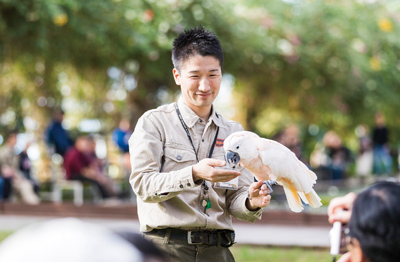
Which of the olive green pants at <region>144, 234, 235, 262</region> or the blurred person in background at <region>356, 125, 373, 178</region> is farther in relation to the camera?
the blurred person in background at <region>356, 125, 373, 178</region>

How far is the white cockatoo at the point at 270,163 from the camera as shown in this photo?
9.34ft

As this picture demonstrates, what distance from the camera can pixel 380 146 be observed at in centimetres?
1434

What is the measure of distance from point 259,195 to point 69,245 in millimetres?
1661

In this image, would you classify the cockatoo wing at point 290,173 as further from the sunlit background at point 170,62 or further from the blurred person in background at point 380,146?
the blurred person in background at point 380,146

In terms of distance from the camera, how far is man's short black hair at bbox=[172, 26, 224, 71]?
288 centimetres

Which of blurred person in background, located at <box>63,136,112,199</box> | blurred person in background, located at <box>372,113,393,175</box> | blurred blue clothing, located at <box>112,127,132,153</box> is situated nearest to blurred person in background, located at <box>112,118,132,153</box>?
blurred blue clothing, located at <box>112,127,132,153</box>

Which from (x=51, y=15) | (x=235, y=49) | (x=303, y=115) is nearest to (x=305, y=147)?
(x=303, y=115)

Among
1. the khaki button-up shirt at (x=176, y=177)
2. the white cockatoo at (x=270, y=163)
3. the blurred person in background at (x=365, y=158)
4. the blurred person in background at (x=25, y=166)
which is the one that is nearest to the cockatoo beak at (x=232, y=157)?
the white cockatoo at (x=270, y=163)

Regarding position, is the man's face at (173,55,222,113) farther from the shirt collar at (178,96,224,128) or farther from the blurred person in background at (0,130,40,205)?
the blurred person in background at (0,130,40,205)

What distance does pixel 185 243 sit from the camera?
285 centimetres

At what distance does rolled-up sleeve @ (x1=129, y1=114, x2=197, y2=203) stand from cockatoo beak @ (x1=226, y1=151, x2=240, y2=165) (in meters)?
0.29

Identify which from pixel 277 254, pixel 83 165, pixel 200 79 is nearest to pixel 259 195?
pixel 200 79

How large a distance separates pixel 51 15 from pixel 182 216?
260 inches

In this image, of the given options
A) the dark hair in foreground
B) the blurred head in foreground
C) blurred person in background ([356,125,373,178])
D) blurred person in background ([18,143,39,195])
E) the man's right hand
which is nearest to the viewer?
the blurred head in foreground
